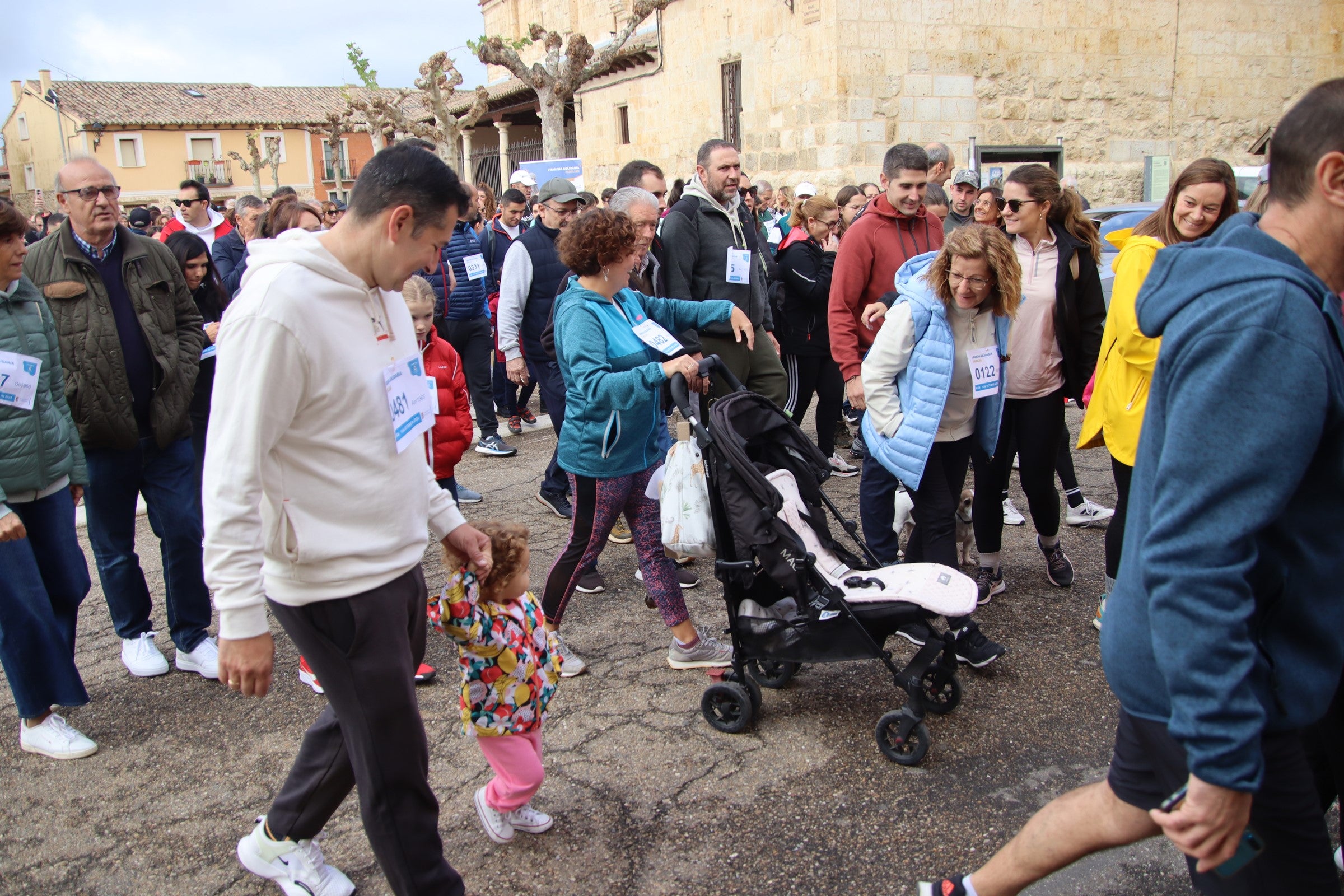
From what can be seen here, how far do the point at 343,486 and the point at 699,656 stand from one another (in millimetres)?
2089

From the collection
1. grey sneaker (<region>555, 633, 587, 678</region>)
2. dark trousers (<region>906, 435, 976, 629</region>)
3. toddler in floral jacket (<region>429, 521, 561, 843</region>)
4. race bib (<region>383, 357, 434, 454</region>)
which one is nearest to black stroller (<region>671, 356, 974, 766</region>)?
dark trousers (<region>906, 435, 976, 629</region>)

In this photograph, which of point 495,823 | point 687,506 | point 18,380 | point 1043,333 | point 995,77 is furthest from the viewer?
point 995,77

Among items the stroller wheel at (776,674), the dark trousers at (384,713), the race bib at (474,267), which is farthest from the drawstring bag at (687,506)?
the race bib at (474,267)

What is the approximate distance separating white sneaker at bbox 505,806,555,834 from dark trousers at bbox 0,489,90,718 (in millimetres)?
1800

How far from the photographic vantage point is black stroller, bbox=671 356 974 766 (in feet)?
10.2

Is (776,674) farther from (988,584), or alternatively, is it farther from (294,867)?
(294,867)

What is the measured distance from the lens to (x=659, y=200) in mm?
6367

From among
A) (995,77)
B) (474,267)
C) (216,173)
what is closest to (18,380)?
(474,267)

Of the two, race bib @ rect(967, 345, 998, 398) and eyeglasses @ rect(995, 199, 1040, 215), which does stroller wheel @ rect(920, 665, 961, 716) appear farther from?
eyeglasses @ rect(995, 199, 1040, 215)

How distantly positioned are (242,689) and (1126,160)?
18220 millimetres

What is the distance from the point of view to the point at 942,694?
11.0 ft

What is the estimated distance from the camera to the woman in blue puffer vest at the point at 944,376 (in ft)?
11.8

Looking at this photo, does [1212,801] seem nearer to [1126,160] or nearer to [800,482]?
[800,482]

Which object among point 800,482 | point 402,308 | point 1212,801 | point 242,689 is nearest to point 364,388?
point 402,308
